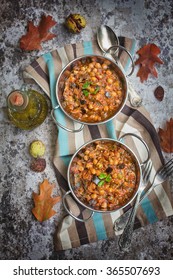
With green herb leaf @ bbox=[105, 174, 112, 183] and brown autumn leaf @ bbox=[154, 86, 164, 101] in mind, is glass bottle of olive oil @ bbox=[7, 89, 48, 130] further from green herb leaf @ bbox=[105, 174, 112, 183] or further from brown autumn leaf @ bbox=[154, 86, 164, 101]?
brown autumn leaf @ bbox=[154, 86, 164, 101]

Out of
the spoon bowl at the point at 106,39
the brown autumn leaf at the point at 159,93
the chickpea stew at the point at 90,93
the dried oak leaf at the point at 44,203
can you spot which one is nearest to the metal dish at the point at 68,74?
the chickpea stew at the point at 90,93

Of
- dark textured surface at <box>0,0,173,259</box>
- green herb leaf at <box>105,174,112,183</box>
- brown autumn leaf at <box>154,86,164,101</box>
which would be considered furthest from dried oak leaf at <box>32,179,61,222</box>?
brown autumn leaf at <box>154,86,164,101</box>

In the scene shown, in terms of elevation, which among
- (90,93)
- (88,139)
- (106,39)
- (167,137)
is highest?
(106,39)

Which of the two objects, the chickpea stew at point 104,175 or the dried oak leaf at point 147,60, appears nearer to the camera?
the chickpea stew at point 104,175

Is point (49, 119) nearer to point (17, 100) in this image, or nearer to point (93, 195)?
point (17, 100)

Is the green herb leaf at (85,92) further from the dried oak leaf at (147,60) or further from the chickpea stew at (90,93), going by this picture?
the dried oak leaf at (147,60)

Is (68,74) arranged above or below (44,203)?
above

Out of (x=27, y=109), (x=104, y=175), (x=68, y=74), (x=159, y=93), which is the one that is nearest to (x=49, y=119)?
(x=27, y=109)
